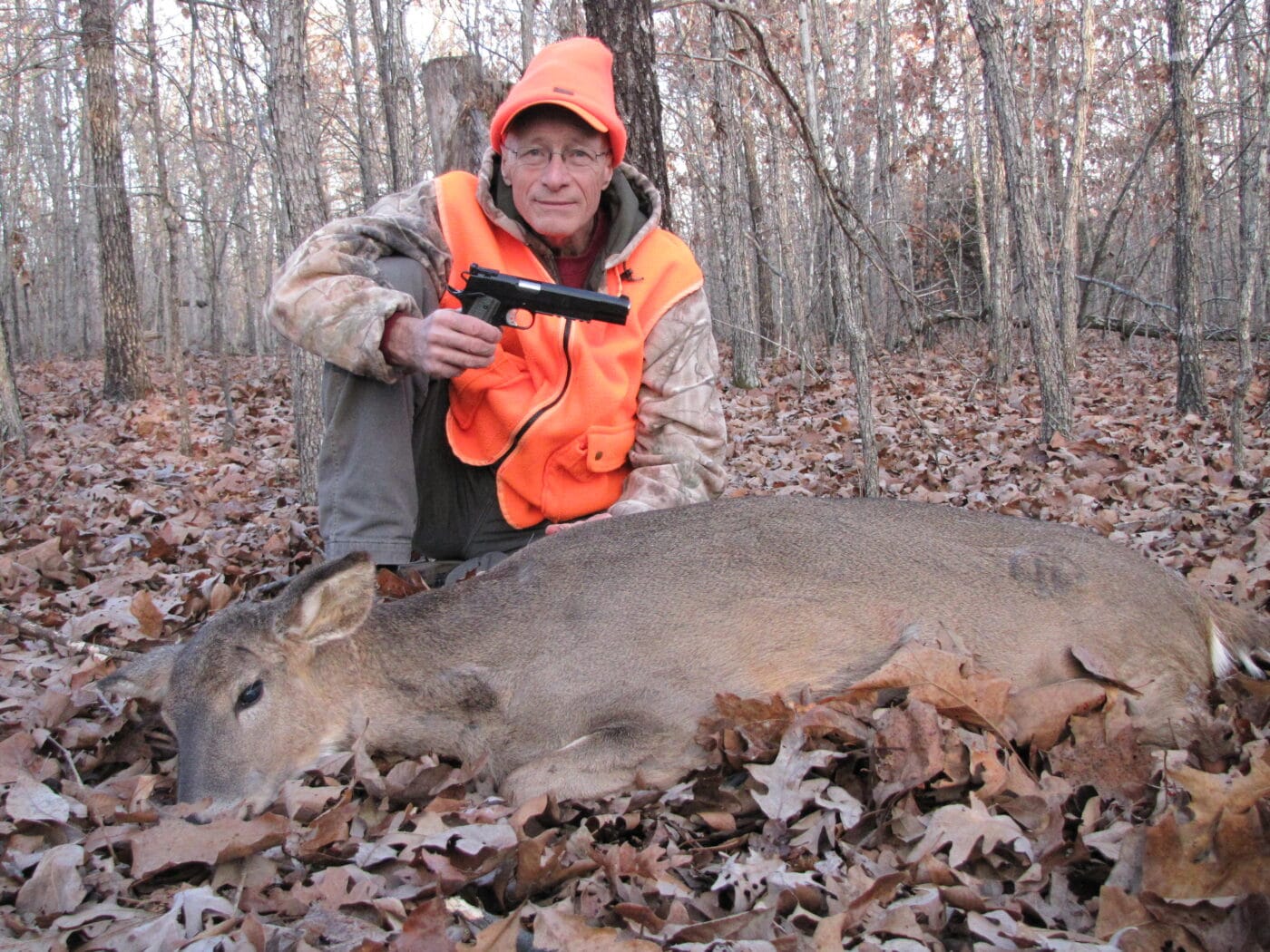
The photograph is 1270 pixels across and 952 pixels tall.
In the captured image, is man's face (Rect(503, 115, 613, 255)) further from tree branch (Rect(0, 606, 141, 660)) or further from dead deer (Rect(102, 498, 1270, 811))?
tree branch (Rect(0, 606, 141, 660))

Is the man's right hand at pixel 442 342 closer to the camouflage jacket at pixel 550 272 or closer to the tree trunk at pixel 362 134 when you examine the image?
the camouflage jacket at pixel 550 272

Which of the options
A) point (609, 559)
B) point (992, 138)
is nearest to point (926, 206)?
point (992, 138)

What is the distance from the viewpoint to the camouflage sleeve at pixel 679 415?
482 cm

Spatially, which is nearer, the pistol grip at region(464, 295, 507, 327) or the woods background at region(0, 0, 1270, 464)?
the pistol grip at region(464, 295, 507, 327)

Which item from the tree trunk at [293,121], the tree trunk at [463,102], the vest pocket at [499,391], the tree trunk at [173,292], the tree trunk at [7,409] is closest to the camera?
the vest pocket at [499,391]

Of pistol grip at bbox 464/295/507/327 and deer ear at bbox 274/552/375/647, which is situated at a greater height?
pistol grip at bbox 464/295/507/327

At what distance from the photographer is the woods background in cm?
657

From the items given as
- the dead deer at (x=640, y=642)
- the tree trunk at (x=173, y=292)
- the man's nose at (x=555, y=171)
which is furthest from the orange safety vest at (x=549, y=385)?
the tree trunk at (x=173, y=292)

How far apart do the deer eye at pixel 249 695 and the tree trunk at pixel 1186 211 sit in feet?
26.9

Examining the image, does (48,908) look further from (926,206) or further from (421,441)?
(926,206)

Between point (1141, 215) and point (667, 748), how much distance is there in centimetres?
2797

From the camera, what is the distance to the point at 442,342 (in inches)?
162

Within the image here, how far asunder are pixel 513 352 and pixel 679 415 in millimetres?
833

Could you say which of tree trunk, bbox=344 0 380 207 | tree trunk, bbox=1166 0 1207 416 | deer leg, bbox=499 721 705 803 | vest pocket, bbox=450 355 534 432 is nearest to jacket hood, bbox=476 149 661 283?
vest pocket, bbox=450 355 534 432
